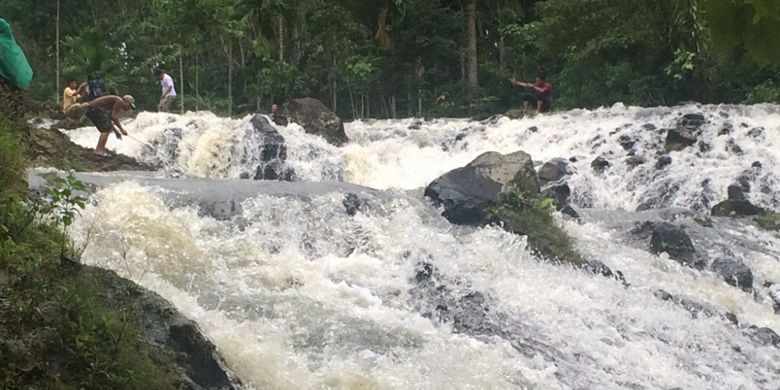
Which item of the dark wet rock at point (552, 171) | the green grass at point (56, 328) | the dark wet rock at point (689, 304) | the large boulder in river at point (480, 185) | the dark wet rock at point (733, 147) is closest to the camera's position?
the green grass at point (56, 328)

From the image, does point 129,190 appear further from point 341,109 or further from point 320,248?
point 341,109

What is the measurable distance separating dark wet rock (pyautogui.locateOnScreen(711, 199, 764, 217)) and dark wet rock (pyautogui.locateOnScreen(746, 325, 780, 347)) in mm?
4279

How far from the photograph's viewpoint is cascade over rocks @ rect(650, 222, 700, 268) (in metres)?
9.61

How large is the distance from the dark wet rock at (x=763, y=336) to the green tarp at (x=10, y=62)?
22.1 ft

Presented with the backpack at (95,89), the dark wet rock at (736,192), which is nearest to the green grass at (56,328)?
the dark wet rock at (736,192)

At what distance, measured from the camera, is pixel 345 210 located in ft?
30.6

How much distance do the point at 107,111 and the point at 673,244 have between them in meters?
7.75

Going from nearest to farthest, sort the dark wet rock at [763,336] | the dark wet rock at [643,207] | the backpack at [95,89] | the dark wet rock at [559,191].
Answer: the dark wet rock at [763,336]
the dark wet rock at [559,191]
the dark wet rock at [643,207]
the backpack at [95,89]

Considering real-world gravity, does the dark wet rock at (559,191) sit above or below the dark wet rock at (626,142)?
below

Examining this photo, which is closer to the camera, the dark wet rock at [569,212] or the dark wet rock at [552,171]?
the dark wet rock at [569,212]

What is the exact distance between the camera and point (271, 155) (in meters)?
14.5

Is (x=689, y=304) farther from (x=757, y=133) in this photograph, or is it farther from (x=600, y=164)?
(x=757, y=133)

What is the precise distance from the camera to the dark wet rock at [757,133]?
14.2 metres

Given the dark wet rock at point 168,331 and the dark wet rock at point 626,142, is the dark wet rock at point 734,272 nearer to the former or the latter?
the dark wet rock at point 626,142
